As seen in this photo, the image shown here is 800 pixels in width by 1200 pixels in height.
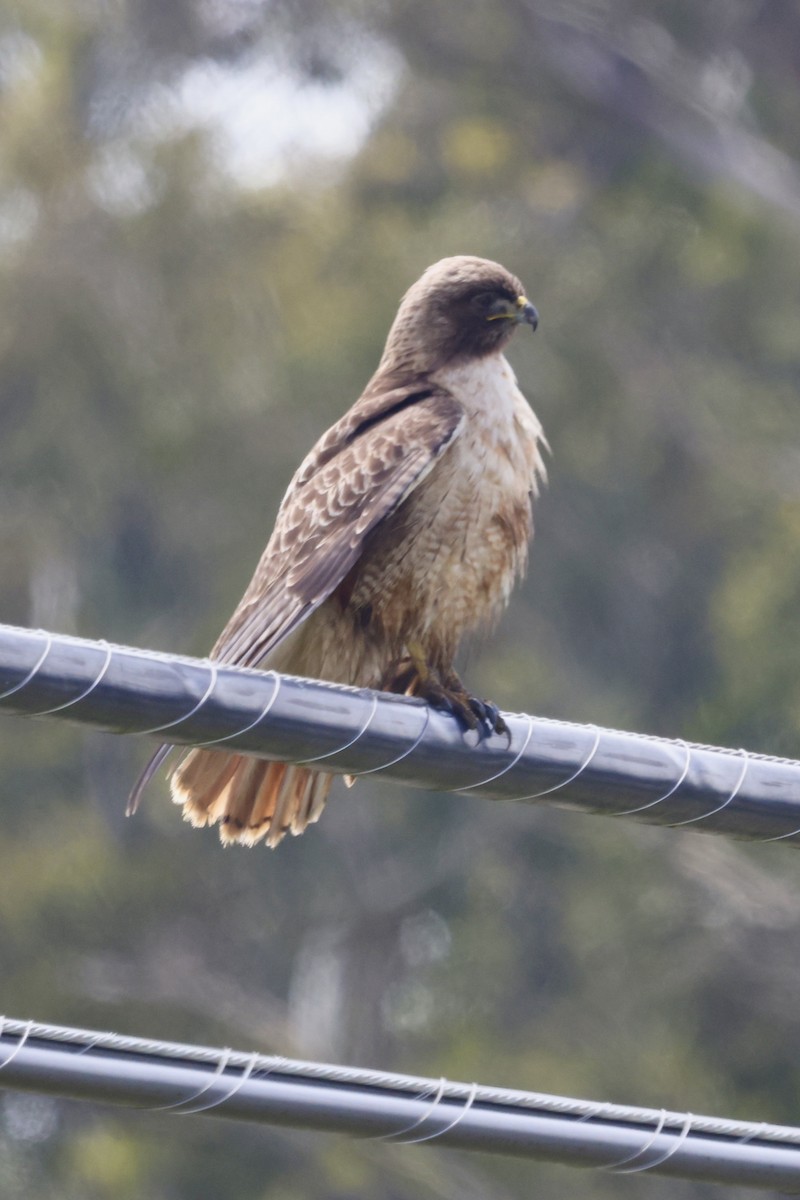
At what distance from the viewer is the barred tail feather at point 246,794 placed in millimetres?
4086

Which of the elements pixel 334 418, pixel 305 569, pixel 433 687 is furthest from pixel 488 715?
pixel 334 418

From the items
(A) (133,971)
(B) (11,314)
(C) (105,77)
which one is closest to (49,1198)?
(A) (133,971)

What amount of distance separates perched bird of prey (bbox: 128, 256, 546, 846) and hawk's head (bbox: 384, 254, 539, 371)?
0.25 meters

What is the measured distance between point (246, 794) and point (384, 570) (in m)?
0.54

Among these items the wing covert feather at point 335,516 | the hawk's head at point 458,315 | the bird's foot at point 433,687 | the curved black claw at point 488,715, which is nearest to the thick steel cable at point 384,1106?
the curved black claw at point 488,715

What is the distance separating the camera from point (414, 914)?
14078 mm

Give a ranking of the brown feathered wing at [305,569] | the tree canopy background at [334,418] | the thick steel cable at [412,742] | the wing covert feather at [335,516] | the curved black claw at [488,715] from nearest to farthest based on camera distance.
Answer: the thick steel cable at [412,742] < the curved black claw at [488,715] < the brown feathered wing at [305,569] < the wing covert feather at [335,516] < the tree canopy background at [334,418]

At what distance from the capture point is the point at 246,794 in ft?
13.7

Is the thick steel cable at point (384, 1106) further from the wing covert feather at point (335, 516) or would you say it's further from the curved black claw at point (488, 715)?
the wing covert feather at point (335, 516)

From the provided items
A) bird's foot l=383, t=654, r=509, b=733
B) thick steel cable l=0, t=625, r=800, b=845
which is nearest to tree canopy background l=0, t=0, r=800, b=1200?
bird's foot l=383, t=654, r=509, b=733

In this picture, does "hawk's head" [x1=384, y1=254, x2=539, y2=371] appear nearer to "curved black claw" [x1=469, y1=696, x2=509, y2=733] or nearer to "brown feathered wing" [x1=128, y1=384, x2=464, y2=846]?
"brown feathered wing" [x1=128, y1=384, x2=464, y2=846]

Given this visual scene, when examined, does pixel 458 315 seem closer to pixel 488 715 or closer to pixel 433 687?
pixel 433 687

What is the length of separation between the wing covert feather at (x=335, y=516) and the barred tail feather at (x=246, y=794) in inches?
8.7

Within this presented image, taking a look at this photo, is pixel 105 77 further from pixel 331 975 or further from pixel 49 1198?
pixel 49 1198
